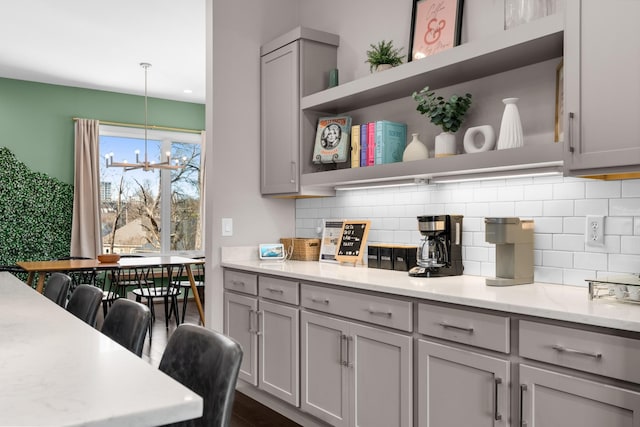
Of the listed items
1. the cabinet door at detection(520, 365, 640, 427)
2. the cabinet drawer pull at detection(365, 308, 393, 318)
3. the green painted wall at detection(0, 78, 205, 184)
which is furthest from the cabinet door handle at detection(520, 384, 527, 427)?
the green painted wall at detection(0, 78, 205, 184)

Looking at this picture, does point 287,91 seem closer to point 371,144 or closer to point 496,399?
point 371,144

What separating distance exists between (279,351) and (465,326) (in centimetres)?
139

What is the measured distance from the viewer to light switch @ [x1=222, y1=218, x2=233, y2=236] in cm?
375

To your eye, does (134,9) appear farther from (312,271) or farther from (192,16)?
(312,271)

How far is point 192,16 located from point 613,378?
4597 millimetres

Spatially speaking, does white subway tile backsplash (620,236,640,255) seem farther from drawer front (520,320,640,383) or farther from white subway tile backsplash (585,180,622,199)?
drawer front (520,320,640,383)

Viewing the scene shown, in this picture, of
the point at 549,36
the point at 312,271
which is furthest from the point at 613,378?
the point at 312,271

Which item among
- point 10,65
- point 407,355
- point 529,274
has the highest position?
point 10,65

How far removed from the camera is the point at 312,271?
3.04 metres

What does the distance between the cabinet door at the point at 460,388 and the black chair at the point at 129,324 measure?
111 cm

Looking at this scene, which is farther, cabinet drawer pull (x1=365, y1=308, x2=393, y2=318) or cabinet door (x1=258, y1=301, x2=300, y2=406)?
cabinet door (x1=258, y1=301, x2=300, y2=406)

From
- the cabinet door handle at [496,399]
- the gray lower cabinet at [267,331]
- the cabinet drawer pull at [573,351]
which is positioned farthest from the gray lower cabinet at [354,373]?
the cabinet drawer pull at [573,351]

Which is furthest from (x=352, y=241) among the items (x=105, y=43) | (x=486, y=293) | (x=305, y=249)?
(x=105, y=43)

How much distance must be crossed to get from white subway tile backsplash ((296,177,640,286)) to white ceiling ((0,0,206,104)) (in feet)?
9.51
